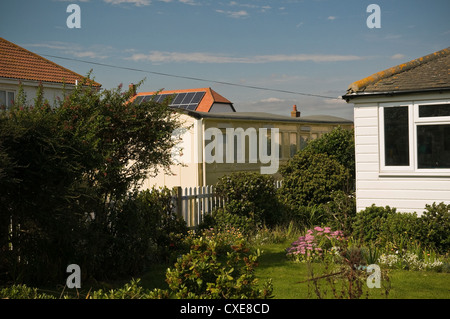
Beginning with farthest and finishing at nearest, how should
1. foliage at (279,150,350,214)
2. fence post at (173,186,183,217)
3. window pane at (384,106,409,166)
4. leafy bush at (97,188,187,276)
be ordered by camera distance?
foliage at (279,150,350,214)
fence post at (173,186,183,217)
window pane at (384,106,409,166)
leafy bush at (97,188,187,276)

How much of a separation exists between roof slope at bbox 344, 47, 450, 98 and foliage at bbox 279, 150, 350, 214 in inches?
140

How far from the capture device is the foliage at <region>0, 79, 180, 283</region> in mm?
7176

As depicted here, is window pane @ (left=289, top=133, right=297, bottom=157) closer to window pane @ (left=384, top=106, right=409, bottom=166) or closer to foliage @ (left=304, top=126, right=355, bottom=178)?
foliage @ (left=304, top=126, right=355, bottom=178)

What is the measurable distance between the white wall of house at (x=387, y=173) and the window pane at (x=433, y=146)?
10 cm

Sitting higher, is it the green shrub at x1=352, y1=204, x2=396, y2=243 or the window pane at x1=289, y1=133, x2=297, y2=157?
the window pane at x1=289, y1=133, x2=297, y2=157

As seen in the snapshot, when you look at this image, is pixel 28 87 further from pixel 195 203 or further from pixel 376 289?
pixel 376 289

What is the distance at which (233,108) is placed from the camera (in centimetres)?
4072

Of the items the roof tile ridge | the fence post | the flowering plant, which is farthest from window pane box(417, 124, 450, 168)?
the fence post

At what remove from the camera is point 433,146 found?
34.5 ft

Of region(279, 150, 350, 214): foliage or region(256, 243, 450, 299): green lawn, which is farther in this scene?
region(279, 150, 350, 214): foliage

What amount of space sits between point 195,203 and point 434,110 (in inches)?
227

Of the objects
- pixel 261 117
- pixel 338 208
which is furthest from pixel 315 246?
pixel 261 117

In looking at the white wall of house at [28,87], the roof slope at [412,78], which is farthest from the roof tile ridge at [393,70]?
the white wall of house at [28,87]
